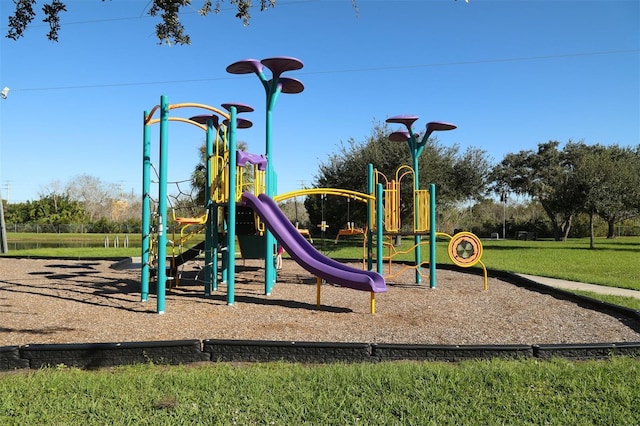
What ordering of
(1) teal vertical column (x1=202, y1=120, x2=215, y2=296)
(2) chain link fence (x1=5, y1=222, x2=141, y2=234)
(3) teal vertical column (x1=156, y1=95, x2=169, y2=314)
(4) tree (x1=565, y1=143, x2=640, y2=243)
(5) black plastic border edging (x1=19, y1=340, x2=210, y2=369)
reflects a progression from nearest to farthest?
(5) black plastic border edging (x1=19, y1=340, x2=210, y2=369)
(3) teal vertical column (x1=156, y1=95, x2=169, y2=314)
(1) teal vertical column (x1=202, y1=120, x2=215, y2=296)
(4) tree (x1=565, y1=143, x2=640, y2=243)
(2) chain link fence (x1=5, y1=222, x2=141, y2=234)

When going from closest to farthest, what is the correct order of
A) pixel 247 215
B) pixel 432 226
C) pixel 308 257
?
pixel 308 257
pixel 432 226
pixel 247 215

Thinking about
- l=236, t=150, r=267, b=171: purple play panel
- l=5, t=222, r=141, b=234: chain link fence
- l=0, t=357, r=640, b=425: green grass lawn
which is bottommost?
l=0, t=357, r=640, b=425: green grass lawn

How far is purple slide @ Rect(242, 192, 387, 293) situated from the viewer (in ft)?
23.4

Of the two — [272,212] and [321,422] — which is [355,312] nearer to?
[272,212]

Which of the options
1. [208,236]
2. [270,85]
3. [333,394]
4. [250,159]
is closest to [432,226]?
[250,159]

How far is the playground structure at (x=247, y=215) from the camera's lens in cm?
717

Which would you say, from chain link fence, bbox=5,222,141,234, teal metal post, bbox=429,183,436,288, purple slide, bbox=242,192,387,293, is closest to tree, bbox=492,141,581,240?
chain link fence, bbox=5,222,141,234

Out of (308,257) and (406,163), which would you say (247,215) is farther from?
(406,163)

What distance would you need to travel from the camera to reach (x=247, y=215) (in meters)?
10.3

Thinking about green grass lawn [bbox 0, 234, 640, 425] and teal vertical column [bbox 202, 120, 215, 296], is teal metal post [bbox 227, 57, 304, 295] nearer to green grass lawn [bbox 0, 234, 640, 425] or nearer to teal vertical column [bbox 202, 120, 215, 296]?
teal vertical column [bbox 202, 120, 215, 296]

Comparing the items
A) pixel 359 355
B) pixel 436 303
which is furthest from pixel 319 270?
pixel 359 355

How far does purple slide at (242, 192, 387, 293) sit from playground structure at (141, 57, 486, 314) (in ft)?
0.05

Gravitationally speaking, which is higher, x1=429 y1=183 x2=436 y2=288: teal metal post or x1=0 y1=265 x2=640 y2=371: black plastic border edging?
x1=429 y1=183 x2=436 y2=288: teal metal post

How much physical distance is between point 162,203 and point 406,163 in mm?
19639
